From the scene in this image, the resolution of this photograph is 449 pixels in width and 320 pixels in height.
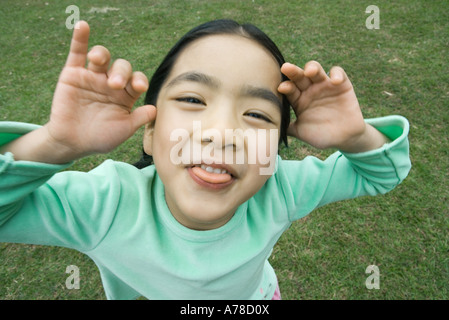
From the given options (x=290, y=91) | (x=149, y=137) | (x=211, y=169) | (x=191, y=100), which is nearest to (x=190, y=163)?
(x=211, y=169)

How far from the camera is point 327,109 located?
1286 mm

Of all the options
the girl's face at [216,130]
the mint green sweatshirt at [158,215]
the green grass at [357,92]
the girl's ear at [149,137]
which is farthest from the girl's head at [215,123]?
the green grass at [357,92]

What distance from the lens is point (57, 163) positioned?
3.40 feet

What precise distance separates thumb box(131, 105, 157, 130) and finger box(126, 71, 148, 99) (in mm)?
65

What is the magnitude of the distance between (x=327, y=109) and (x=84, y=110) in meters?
0.87

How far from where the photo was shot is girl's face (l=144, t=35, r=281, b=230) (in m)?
1.06

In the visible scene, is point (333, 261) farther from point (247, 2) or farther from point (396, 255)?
point (247, 2)

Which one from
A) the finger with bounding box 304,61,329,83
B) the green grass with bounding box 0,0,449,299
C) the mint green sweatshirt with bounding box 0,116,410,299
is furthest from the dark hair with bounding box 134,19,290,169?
the green grass with bounding box 0,0,449,299

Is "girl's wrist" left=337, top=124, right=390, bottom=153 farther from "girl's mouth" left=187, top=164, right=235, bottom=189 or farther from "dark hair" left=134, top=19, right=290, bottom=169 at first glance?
"girl's mouth" left=187, top=164, right=235, bottom=189

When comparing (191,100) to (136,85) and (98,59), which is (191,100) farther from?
(98,59)

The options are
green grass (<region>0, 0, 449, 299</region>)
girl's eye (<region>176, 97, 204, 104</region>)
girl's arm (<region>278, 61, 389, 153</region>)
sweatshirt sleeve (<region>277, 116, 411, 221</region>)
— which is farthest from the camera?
green grass (<region>0, 0, 449, 299</region>)

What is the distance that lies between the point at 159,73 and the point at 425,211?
8.37 ft

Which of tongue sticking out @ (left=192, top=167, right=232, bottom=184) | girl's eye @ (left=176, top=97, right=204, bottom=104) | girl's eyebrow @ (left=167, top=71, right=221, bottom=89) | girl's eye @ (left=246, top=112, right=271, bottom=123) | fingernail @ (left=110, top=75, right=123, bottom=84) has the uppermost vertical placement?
fingernail @ (left=110, top=75, right=123, bottom=84)
